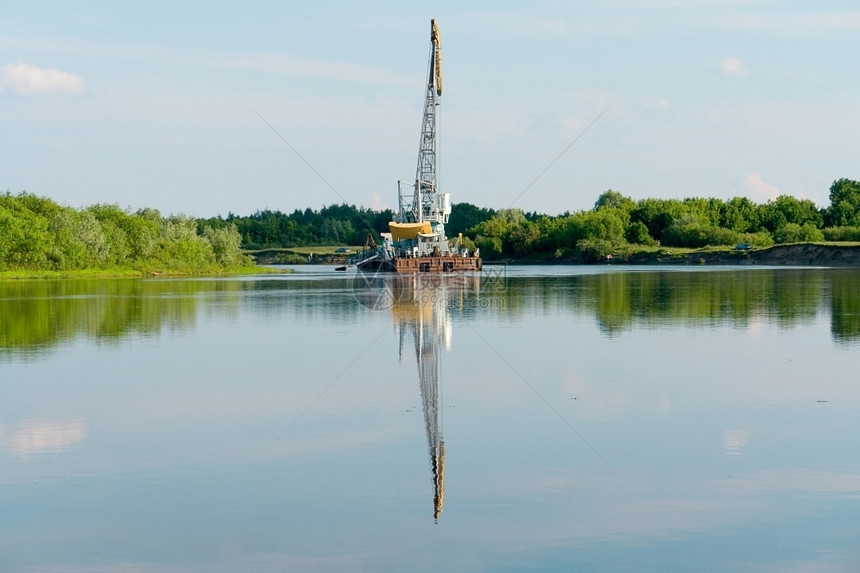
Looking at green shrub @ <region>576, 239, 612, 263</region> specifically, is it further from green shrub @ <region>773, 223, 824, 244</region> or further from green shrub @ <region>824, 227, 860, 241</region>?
green shrub @ <region>824, 227, 860, 241</region>

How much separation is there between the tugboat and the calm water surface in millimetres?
60535

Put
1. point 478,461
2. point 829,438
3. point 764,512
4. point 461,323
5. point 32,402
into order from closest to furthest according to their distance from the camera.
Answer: point 764,512, point 478,461, point 829,438, point 32,402, point 461,323

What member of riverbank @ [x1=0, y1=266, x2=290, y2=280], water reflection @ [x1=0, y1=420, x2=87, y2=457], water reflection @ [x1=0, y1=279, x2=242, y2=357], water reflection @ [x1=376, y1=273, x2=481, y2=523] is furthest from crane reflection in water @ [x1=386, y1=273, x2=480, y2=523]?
riverbank @ [x1=0, y1=266, x2=290, y2=280]

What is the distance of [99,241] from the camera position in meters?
70.4

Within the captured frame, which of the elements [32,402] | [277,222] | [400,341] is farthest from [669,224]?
[32,402]

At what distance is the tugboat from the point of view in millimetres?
81500

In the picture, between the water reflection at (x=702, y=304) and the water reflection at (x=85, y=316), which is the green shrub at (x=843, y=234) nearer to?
the water reflection at (x=702, y=304)

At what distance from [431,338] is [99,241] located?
5386 cm

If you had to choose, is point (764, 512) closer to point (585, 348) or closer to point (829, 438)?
point (829, 438)

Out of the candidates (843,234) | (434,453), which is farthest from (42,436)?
(843,234)

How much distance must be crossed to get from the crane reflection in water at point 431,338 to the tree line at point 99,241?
3011 centimetres

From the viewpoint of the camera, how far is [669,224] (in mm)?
134000

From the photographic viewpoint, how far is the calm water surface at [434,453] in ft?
23.0

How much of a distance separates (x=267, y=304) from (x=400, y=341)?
1433 cm
